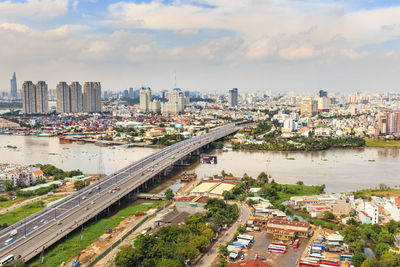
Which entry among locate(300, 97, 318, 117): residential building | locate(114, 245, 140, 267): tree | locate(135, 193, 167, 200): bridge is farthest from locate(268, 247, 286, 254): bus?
locate(300, 97, 318, 117): residential building

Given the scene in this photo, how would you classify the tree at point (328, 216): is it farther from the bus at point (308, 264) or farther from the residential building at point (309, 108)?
the residential building at point (309, 108)

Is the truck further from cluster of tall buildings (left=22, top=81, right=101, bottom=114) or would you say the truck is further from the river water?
cluster of tall buildings (left=22, top=81, right=101, bottom=114)

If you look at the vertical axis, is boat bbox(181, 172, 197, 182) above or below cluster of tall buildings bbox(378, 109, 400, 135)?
below

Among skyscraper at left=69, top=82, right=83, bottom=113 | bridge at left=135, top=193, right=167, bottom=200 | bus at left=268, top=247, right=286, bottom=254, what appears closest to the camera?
bus at left=268, top=247, right=286, bottom=254

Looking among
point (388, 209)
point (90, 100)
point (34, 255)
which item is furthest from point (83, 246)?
point (90, 100)

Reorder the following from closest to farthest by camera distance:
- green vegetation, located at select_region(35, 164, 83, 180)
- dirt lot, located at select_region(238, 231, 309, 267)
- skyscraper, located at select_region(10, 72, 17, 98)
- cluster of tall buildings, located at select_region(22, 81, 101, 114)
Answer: dirt lot, located at select_region(238, 231, 309, 267) → green vegetation, located at select_region(35, 164, 83, 180) → cluster of tall buildings, located at select_region(22, 81, 101, 114) → skyscraper, located at select_region(10, 72, 17, 98)

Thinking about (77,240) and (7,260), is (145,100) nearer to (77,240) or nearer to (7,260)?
(77,240)

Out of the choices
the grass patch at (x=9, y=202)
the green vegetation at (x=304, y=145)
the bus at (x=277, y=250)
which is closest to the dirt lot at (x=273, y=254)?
the bus at (x=277, y=250)

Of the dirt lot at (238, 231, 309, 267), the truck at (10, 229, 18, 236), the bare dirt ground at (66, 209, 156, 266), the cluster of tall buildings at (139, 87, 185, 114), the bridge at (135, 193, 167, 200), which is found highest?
the cluster of tall buildings at (139, 87, 185, 114)
